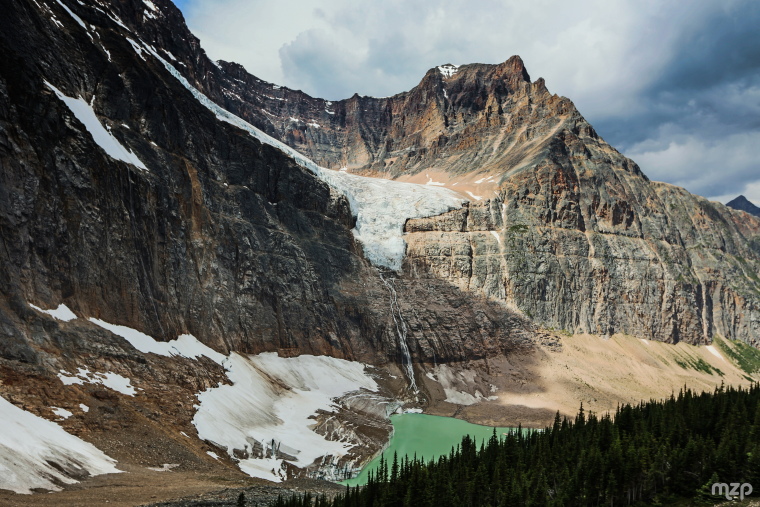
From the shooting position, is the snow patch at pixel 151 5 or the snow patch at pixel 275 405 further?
the snow patch at pixel 151 5

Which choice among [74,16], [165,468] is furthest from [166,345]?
[74,16]

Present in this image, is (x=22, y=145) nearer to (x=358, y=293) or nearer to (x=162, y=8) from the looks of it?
(x=358, y=293)

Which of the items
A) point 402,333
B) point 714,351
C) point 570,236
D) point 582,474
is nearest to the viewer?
point 582,474

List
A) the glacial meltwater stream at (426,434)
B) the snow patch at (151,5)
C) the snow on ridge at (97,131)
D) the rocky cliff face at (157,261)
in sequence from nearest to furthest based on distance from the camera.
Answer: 1. the rocky cliff face at (157,261)
2. the snow on ridge at (97,131)
3. the glacial meltwater stream at (426,434)
4. the snow patch at (151,5)

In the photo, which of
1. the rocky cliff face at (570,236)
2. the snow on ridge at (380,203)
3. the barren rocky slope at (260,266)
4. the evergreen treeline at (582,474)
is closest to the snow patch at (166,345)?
the barren rocky slope at (260,266)

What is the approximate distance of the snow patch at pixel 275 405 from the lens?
49.2m

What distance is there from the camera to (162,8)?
10556cm

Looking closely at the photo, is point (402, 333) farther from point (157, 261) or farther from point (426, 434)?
point (157, 261)

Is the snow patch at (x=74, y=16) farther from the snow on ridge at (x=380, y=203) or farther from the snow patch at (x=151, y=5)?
the snow patch at (x=151, y=5)

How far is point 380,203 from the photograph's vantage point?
116m

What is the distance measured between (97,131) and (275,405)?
35136 millimetres

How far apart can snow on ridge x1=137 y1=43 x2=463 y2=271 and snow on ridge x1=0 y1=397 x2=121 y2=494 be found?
69.4 m

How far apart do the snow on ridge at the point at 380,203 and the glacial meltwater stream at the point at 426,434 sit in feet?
112

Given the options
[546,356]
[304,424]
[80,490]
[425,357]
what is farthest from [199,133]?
[546,356]
